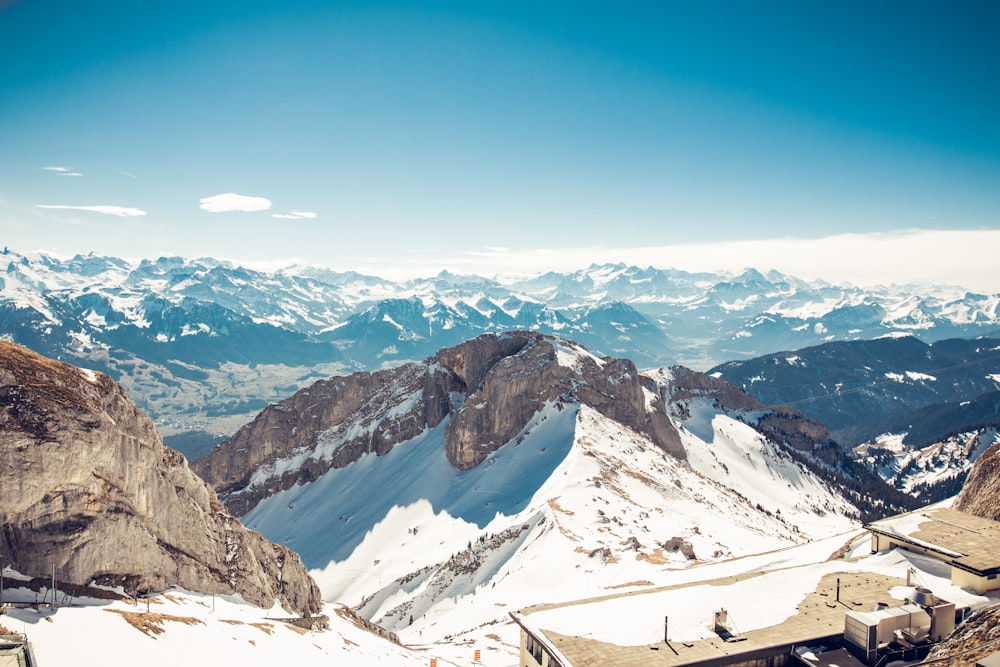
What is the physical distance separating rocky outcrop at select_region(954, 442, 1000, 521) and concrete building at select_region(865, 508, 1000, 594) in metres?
5.70

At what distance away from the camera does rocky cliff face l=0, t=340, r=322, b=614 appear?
35.2 metres

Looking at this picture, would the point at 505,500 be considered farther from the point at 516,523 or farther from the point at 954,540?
the point at 954,540

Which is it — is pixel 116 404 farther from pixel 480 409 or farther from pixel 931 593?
pixel 480 409

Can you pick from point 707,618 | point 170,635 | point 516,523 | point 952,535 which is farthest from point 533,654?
point 516,523

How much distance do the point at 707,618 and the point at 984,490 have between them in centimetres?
3411

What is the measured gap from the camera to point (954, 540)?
41.9 metres

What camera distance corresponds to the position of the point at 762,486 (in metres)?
198

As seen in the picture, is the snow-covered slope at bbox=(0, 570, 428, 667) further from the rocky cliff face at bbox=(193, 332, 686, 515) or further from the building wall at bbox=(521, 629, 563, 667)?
the rocky cliff face at bbox=(193, 332, 686, 515)

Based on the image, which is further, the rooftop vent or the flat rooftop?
the rooftop vent

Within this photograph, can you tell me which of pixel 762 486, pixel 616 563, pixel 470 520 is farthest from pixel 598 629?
pixel 762 486

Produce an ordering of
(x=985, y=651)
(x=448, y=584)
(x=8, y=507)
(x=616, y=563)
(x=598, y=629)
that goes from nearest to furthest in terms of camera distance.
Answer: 1. (x=985, y=651)
2. (x=8, y=507)
3. (x=598, y=629)
4. (x=616, y=563)
5. (x=448, y=584)

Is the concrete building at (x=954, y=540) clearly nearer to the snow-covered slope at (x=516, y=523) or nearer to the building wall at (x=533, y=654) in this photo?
the building wall at (x=533, y=654)

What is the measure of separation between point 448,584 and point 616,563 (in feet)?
96.5

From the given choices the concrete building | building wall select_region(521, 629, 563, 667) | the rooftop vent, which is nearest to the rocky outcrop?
the concrete building
